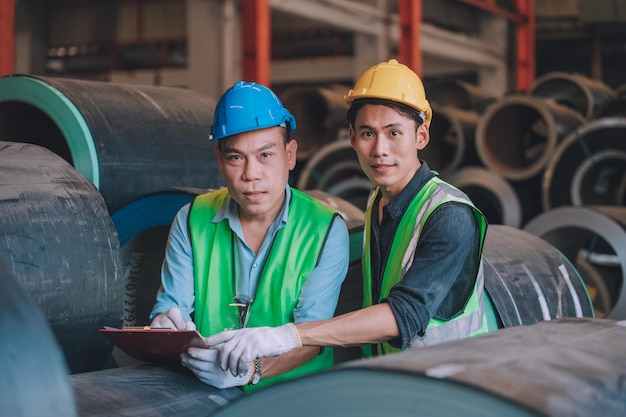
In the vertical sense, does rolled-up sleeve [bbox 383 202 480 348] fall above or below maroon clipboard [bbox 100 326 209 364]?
above

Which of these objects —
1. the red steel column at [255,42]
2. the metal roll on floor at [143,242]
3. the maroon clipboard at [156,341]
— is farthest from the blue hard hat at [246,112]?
the red steel column at [255,42]

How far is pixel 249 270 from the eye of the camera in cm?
208

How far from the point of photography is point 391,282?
6.71 ft

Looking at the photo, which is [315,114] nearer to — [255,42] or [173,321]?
[255,42]

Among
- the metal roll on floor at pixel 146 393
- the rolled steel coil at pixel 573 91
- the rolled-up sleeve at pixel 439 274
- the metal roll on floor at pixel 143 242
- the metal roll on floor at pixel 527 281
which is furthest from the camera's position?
the rolled steel coil at pixel 573 91

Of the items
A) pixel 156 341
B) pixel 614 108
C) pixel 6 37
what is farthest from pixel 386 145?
pixel 614 108

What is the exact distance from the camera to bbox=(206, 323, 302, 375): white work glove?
1.73m

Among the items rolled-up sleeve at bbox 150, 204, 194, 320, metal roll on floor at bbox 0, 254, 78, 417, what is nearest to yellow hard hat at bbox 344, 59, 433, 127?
rolled-up sleeve at bbox 150, 204, 194, 320

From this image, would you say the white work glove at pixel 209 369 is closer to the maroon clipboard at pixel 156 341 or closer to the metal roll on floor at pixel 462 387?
the maroon clipboard at pixel 156 341

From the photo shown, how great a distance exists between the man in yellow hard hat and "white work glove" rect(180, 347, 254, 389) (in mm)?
33

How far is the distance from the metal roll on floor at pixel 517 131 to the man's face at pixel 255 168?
4.23m

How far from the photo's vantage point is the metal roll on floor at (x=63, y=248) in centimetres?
201

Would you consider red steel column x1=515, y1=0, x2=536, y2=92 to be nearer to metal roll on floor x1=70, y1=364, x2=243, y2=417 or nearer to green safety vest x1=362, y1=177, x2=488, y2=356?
green safety vest x1=362, y1=177, x2=488, y2=356

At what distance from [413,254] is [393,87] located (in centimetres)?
41
